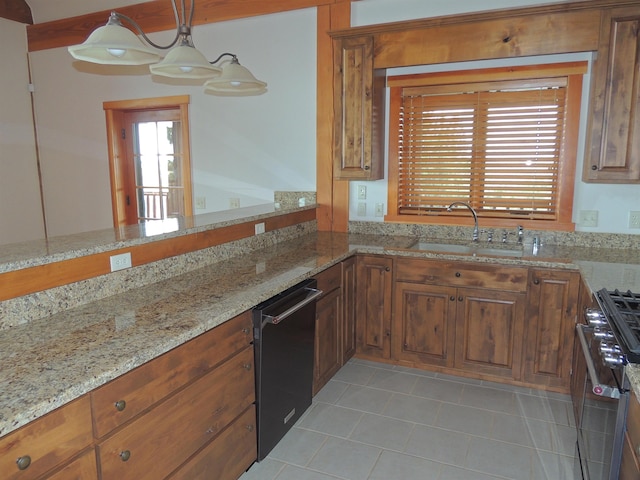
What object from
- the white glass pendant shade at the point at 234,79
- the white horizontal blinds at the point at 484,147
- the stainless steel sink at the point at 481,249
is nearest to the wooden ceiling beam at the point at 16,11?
the white glass pendant shade at the point at 234,79

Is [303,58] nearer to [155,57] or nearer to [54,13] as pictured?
[155,57]

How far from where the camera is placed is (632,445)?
1.35 m

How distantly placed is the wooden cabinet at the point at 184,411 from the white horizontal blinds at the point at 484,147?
2.07m

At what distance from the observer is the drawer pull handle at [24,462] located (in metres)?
1.11

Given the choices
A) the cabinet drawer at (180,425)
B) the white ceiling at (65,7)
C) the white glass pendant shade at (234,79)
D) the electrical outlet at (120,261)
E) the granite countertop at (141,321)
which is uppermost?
the white ceiling at (65,7)

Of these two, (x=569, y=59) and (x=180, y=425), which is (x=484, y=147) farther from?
(x=180, y=425)

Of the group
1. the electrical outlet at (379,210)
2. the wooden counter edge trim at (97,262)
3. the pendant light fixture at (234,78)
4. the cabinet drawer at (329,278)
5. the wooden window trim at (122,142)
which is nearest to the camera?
the wooden counter edge trim at (97,262)

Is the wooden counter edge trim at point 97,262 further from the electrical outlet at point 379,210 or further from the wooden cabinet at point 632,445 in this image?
the wooden cabinet at point 632,445

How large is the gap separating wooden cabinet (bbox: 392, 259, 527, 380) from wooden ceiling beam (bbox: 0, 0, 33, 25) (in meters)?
4.42

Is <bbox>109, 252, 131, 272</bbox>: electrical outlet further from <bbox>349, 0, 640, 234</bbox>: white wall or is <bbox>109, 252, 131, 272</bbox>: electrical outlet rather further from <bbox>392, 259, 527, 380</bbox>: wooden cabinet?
<bbox>349, 0, 640, 234</bbox>: white wall

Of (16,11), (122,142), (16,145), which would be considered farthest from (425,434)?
(16,11)

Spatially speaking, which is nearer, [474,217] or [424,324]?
[424,324]

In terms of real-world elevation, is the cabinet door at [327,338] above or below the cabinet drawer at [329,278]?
below

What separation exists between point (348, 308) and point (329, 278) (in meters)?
0.45
